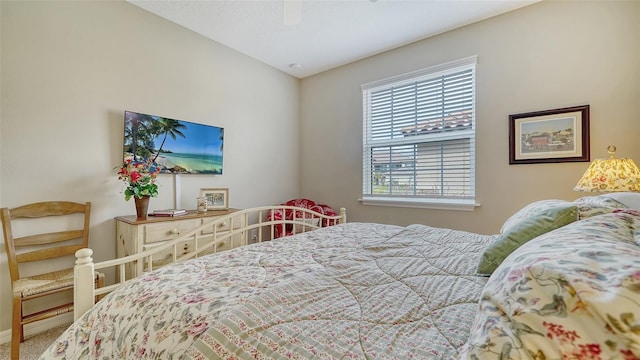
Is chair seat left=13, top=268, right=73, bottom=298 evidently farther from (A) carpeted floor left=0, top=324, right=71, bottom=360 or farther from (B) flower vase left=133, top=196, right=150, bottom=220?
(B) flower vase left=133, top=196, right=150, bottom=220

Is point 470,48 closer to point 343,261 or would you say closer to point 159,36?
point 343,261

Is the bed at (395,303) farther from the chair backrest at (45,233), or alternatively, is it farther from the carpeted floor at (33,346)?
the chair backrest at (45,233)

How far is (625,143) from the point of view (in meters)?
2.11

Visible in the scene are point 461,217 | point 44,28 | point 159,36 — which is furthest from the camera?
point 461,217

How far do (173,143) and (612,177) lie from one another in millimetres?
3469

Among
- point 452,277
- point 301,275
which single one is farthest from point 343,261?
point 452,277

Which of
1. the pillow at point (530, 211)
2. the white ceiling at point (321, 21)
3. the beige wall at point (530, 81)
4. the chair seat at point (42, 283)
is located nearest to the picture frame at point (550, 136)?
the beige wall at point (530, 81)

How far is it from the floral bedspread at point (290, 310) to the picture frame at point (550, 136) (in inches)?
70.1

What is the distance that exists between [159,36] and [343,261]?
2.79 m

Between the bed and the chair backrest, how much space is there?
4.59 feet

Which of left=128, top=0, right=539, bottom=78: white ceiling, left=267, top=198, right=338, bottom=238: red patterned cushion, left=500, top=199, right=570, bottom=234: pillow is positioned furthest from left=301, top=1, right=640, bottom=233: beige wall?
left=500, top=199, right=570, bottom=234: pillow

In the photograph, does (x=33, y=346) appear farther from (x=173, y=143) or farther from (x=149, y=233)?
(x=173, y=143)

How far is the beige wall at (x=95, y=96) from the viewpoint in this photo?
1920 mm

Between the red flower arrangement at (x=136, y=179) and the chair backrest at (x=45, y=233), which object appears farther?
the red flower arrangement at (x=136, y=179)
